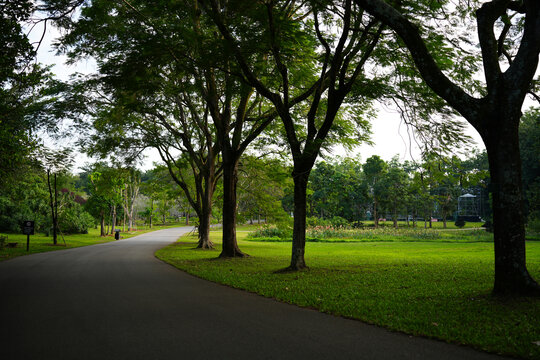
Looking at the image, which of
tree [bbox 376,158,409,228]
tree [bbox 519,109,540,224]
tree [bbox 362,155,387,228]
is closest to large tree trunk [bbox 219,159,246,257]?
tree [bbox 519,109,540,224]

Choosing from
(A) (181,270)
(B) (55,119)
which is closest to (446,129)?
(A) (181,270)

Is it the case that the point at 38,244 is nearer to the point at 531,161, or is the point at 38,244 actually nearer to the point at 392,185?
the point at 392,185

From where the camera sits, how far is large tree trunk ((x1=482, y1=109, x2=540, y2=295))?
6.54 m

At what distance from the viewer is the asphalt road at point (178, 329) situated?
14.0 ft

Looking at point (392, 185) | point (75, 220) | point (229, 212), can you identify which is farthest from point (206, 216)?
point (392, 185)

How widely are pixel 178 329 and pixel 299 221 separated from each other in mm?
6514

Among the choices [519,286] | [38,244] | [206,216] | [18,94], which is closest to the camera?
[519,286]

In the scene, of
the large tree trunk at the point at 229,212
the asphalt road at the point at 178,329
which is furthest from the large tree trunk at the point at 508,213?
the large tree trunk at the point at 229,212

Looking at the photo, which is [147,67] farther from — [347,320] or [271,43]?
[347,320]

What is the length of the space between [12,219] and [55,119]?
19.8 m

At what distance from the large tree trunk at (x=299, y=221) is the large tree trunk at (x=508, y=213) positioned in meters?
5.60

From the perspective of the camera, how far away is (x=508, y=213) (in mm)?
6637

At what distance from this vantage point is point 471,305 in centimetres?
630

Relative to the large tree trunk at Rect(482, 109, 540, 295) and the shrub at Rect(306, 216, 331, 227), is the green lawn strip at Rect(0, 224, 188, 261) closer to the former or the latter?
the shrub at Rect(306, 216, 331, 227)
